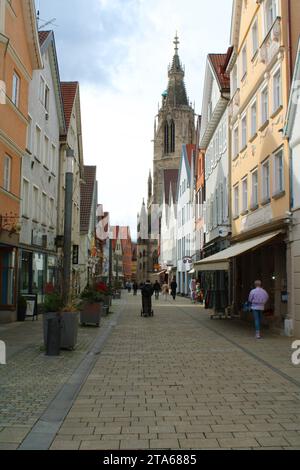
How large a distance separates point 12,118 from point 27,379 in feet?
40.3

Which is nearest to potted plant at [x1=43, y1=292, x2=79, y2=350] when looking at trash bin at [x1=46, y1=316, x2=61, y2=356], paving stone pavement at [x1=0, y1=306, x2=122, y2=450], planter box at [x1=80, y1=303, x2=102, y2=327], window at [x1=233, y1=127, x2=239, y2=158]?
paving stone pavement at [x1=0, y1=306, x2=122, y2=450]

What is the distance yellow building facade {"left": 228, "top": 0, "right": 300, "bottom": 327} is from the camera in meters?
17.9

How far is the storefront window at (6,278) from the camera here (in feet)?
66.5

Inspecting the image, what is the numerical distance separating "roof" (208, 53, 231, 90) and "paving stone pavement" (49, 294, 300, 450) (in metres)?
19.0

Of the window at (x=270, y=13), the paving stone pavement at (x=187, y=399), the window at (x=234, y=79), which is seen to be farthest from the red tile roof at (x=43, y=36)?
the paving stone pavement at (x=187, y=399)

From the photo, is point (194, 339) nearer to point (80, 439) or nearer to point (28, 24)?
point (80, 439)

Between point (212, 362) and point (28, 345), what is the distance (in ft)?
15.8

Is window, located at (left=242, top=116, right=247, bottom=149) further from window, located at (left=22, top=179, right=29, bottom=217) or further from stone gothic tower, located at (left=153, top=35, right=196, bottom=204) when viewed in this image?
stone gothic tower, located at (left=153, top=35, right=196, bottom=204)

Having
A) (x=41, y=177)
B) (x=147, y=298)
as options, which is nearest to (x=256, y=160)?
(x=147, y=298)

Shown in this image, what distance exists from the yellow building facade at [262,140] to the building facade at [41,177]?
26.4 ft

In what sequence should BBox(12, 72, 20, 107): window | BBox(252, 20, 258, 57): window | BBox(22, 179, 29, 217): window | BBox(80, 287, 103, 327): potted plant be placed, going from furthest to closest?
1. BBox(22, 179, 29, 217): window
2. BBox(252, 20, 258, 57): window
3. BBox(12, 72, 20, 107): window
4. BBox(80, 287, 103, 327): potted plant

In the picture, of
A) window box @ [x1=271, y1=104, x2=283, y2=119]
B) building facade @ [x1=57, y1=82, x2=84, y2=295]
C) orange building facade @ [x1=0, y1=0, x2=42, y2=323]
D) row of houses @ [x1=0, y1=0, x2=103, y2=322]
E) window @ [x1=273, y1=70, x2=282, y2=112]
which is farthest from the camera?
building facade @ [x1=57, y1=82, x2=84, y2=295]

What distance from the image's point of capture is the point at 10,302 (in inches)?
803

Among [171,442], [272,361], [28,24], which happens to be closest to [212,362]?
[272,361]
